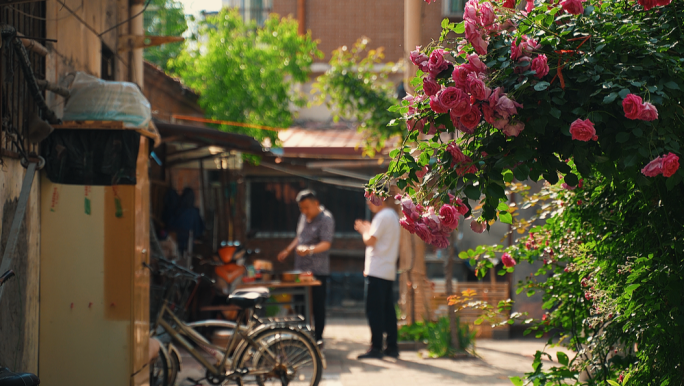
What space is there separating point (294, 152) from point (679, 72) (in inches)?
493

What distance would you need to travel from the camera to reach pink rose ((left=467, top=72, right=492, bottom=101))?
2.98 meters

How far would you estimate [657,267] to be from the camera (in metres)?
3.52

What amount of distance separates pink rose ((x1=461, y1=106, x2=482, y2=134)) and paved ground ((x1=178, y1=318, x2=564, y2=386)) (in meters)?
4.83

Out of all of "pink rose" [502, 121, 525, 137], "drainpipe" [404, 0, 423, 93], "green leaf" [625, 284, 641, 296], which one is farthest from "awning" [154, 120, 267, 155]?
"green leaf" [625, 284, 641, 296]

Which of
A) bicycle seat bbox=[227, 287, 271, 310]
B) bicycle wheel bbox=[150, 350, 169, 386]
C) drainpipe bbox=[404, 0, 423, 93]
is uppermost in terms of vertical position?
drainpipe bbox=[404, 0, 423, 93]

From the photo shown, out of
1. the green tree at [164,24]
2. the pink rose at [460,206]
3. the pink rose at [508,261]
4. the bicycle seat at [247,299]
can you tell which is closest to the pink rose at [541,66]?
the pink rose at [460,206]

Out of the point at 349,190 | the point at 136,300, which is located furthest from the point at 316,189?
the point at 136,300

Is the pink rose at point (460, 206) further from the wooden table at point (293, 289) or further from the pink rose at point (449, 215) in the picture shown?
the wooden table at point (293, 289)

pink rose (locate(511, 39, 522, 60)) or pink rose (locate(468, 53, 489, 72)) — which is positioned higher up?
pink rose (locate(511, 39, 522, 60))

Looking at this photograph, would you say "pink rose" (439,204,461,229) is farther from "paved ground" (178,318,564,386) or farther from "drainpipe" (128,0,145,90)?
"drainpipe" (128,0,145,90)

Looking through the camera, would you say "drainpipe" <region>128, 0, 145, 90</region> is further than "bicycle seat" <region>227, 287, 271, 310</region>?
Yes

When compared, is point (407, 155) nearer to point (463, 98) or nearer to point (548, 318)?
point (463, 98)

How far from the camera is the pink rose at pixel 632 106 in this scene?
2770 mm

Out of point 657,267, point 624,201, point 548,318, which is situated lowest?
point 548,318
